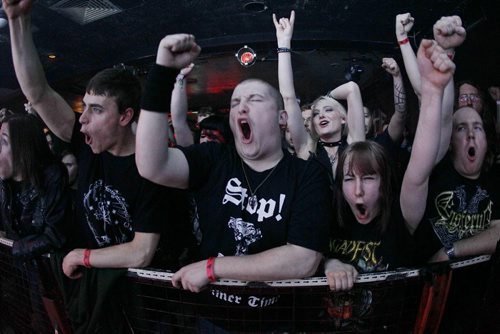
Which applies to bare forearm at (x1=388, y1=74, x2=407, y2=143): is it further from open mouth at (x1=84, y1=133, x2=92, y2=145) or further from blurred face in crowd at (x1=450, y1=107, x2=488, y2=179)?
open mouth at (x1=84, y1=133, x2=92, y2=145)

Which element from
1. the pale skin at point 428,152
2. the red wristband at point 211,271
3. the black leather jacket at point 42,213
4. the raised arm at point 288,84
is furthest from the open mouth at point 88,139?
the pale skin at point 428,152

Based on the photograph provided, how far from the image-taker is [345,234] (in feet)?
5.26

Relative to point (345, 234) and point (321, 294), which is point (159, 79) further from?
point (345, 234)

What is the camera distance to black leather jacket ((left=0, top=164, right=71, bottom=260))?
1672 mm

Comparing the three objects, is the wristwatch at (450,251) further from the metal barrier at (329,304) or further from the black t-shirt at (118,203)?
the black t-shirt at (118,203)

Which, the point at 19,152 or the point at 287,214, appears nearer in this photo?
the point at 287,214

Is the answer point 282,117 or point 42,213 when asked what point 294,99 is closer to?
point 282,117

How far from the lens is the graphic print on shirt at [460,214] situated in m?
1.70

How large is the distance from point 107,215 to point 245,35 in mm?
7647

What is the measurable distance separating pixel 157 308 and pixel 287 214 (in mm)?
601

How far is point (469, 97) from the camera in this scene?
7.48 feet

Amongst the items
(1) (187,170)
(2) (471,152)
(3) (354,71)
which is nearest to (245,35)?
(3) (354,71)

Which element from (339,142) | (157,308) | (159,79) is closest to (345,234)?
(157,308)

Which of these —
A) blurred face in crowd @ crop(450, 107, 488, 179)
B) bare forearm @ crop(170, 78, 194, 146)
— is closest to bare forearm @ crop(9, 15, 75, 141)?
bare forearm @ crop(170, 78, 194, 146)
